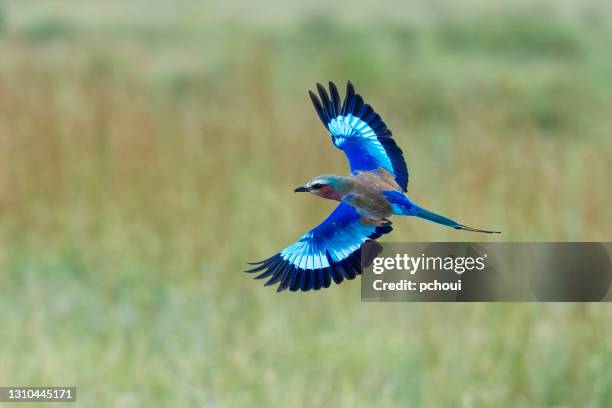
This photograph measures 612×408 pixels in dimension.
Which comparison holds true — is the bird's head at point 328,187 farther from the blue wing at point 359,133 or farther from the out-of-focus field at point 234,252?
the out-of-focus field at point 234,252

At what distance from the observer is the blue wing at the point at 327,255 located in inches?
57.1

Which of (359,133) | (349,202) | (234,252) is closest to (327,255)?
(349,202)

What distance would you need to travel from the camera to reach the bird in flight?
1436mm

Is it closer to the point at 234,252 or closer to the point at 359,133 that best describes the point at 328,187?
the point at 359,133

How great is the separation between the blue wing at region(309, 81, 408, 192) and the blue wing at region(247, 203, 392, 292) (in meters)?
0.09

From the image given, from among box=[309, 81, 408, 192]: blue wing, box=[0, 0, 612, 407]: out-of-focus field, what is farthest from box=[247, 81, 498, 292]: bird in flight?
box=[0, 0, 612, 407]: out-of-focus field

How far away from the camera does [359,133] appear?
1.57 meters

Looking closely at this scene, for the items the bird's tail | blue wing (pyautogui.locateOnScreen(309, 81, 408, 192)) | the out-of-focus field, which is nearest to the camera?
the bird's tail

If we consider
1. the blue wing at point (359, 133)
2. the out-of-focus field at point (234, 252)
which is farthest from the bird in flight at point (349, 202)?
the out-of-focus field at point (234, 252)

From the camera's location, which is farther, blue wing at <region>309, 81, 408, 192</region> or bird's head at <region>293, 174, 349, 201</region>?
blue wing at <region>309, 81, 408, 192</region>

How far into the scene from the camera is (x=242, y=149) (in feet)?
11.9

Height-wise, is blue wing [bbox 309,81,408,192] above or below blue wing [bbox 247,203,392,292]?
above

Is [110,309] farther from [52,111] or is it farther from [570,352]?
[570,352]

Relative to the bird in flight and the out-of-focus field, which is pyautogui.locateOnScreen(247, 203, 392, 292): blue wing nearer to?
the bird in flight
